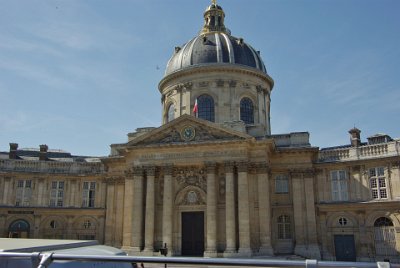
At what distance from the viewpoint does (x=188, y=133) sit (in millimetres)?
36781

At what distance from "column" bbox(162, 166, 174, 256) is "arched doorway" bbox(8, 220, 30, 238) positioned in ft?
55.1

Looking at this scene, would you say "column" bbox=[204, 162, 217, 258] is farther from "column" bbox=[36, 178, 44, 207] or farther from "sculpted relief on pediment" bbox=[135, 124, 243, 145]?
"column" bbox=[36, 178, 44, 207]

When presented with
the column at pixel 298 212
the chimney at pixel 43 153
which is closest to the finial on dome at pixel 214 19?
the column at pixel 298 212

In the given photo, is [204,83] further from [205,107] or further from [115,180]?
[115,180]

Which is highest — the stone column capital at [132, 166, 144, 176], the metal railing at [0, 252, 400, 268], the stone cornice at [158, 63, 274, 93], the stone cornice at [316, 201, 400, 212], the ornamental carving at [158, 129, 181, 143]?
the stone cornice at [158, 63, 274, 93]

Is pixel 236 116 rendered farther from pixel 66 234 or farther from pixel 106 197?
pixel 66 234

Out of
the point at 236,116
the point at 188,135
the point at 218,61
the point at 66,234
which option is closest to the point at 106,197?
the point at 66,234

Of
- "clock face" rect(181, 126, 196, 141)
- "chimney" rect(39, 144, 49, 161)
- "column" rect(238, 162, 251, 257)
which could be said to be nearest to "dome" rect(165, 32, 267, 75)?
"clock face" rect(181, 126, 196, 141)

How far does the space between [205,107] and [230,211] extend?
14.9 metres

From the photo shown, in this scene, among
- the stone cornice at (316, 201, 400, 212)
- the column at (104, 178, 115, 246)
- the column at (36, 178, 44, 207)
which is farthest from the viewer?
the column at (36, 178, 44, 207)

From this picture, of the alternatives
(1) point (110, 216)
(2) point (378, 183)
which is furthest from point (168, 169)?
(2) point (378, 183)

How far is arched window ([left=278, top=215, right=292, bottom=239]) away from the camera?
36500mm

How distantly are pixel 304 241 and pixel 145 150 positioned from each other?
54.9 ft

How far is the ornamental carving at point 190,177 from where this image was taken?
36.7 m
